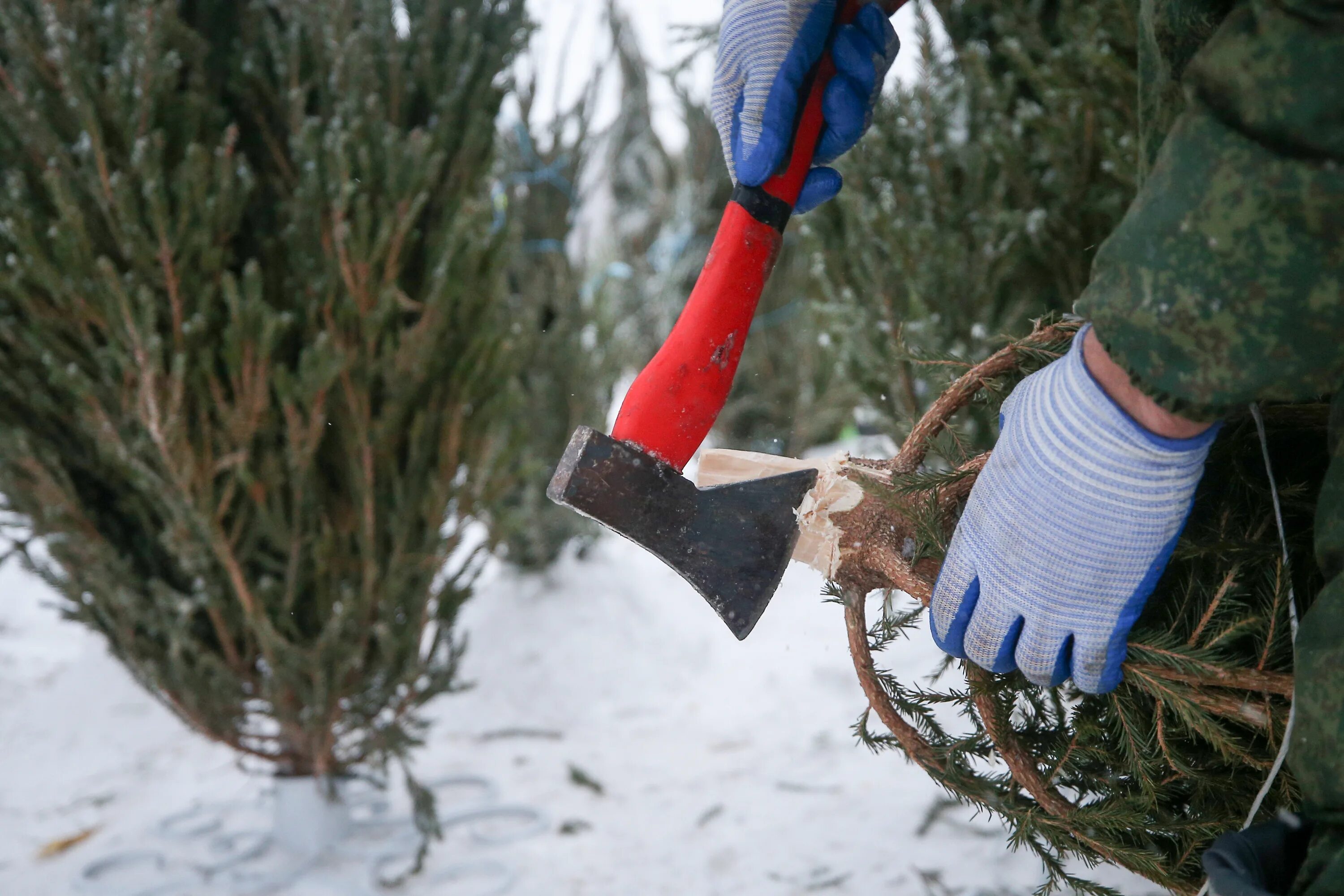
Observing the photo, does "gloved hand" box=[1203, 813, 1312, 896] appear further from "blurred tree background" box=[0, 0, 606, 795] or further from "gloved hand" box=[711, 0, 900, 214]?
"blurred tree background" box=[0, 0, 606, 795]

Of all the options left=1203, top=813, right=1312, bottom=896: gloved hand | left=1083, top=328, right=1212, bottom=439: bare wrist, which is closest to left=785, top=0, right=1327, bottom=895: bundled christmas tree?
left=1203, top=813, right=1312, bottom=896: gloved hand

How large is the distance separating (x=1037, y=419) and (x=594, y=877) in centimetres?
228

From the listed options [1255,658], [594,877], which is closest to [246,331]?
[594,877]

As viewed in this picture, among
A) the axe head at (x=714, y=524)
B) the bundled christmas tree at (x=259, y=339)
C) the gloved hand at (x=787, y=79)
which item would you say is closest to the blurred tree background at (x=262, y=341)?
the bundled christmas tree at (x=259, y=339)

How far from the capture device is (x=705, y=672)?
4664 mm

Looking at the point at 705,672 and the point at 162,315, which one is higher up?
the point at 162,315

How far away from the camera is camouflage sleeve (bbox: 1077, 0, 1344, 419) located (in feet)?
2.97

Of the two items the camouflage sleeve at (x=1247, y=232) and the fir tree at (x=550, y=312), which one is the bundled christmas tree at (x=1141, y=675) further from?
the fir tree at (x=550, y=312)

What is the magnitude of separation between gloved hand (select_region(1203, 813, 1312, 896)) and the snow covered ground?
5.44 feet

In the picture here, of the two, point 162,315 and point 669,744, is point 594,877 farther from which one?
point 162,315

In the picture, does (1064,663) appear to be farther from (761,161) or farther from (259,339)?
(259,339)

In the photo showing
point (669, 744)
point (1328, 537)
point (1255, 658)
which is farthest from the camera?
point (669, 744)

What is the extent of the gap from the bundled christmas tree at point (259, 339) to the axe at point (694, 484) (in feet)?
4.03

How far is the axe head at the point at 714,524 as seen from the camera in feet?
4.70
